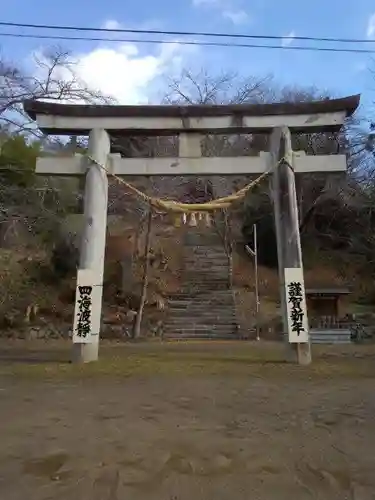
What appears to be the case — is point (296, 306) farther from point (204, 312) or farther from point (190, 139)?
point (204, 312)

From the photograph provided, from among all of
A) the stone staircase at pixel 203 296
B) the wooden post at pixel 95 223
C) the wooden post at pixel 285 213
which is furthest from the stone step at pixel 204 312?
the wooden post at pixel 95 223

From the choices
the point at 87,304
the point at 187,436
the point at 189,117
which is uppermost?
the point at 189,117

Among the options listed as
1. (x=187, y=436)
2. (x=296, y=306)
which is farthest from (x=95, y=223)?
(x=187, y=436)

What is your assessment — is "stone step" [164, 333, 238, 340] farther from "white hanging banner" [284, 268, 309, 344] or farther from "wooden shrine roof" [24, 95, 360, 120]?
"wooden shrine roof" [24, 95, 360, 120]

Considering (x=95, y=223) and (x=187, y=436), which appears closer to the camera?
(x=187, y=436)

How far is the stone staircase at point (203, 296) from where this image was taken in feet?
62.0

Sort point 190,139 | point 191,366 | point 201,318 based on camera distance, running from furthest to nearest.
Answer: point 201,318 → point 190,139 → point 191,366

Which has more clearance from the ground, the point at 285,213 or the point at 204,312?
the point at 285,213

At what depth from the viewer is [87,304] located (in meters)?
8.27

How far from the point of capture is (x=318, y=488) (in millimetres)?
2766

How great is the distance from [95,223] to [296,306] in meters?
3.82

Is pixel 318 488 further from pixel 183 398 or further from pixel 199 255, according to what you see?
pixel 199 255

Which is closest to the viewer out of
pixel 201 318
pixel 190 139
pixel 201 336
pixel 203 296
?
pixel 190 139

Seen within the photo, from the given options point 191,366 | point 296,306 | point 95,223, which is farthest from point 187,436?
point 95,223
